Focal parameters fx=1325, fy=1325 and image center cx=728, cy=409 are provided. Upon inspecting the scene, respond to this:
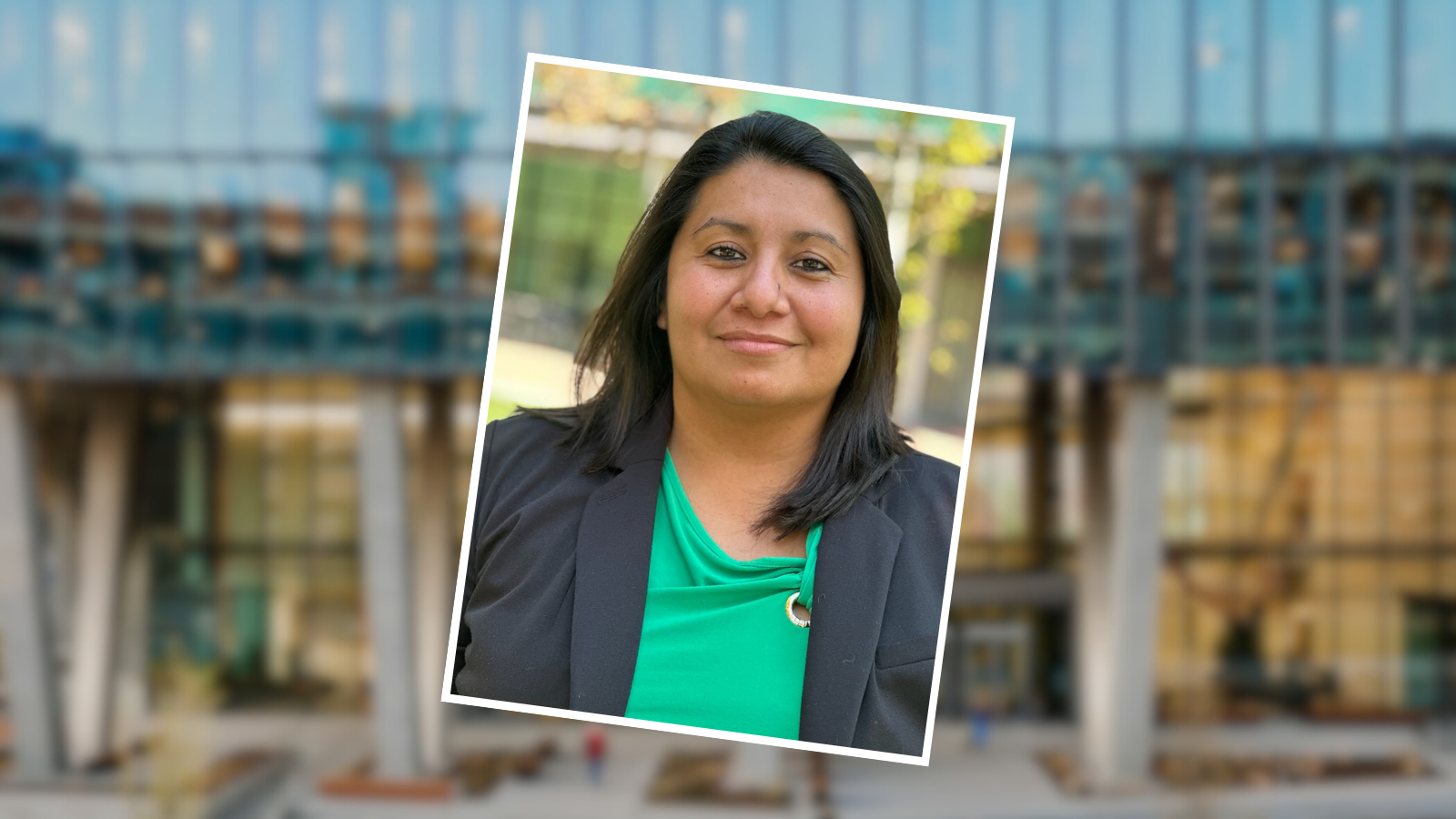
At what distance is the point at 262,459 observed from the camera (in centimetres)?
3247

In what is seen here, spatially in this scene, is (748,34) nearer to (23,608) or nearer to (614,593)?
(23,608)

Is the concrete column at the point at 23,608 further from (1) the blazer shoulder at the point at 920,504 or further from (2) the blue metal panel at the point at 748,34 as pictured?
(1) the blazer shoulder at the point at 920,504

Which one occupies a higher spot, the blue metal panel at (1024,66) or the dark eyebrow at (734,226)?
the blue metal panel at (1024,66)

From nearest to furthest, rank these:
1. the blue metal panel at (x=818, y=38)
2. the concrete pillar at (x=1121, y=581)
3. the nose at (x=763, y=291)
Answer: the nose at (x=763, y=291) → the blue metal panel at (x=818, y=38) → the concrete pillar at (x=1121, y=581)

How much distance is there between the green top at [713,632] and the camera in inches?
115

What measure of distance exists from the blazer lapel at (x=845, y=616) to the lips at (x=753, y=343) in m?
0.46

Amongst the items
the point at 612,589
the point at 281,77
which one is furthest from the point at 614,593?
the point at 281,77

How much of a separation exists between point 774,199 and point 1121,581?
22.9m

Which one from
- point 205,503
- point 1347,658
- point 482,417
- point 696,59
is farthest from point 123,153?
point 1347,658

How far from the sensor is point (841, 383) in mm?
2906

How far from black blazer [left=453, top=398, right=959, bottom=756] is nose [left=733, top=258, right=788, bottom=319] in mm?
435

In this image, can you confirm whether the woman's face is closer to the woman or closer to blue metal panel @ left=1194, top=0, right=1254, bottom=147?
the woman

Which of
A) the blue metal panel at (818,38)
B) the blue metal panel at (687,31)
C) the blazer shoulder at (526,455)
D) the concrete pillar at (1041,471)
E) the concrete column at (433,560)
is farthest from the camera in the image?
the concrete pillar at (1041,471)

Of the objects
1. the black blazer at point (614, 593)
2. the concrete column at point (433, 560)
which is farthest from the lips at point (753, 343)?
the concrete column at point (433, 560)
